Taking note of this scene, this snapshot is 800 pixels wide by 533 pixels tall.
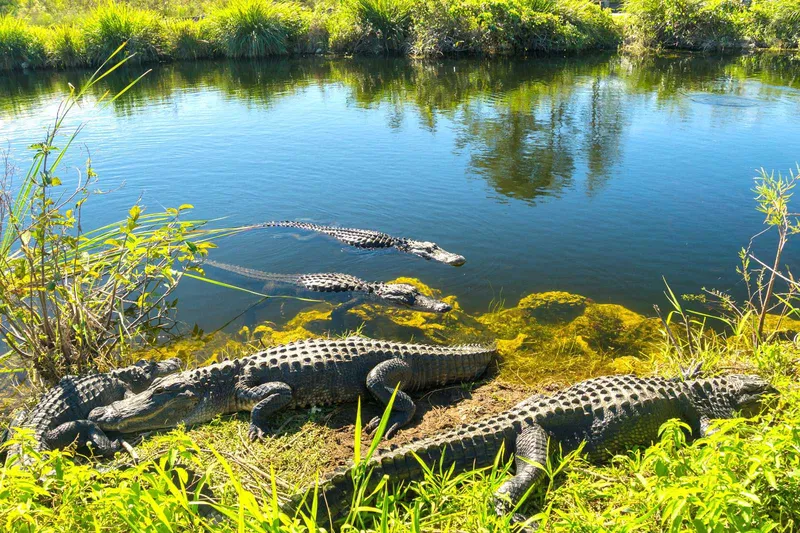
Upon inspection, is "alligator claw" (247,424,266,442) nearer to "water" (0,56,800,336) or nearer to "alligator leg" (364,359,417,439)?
"alligator leg" (364,359,417,439)

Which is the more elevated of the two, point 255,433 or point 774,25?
point 774,25

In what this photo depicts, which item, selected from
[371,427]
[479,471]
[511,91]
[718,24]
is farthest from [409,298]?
[718,24]

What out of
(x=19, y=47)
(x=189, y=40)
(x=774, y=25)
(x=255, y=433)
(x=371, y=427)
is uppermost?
(x=189, y=40)

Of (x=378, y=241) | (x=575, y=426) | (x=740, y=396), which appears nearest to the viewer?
(x=575, y=426)

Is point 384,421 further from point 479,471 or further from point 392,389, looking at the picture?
point 392,389

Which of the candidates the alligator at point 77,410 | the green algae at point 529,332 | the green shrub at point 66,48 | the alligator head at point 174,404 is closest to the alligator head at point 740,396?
the green algae at point 529,332

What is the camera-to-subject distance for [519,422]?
143 inches

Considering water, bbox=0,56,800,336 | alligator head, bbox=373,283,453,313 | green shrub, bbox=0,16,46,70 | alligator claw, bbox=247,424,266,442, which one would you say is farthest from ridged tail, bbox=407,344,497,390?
green shrub, bbox=0,16,46,70

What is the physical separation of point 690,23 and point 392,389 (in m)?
27.8

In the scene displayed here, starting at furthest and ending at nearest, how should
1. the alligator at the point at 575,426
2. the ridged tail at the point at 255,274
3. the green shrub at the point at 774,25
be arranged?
the green shrub at the point at 774,25
the ridged tail at the point at 255,274
the alligator at the point at 575,426

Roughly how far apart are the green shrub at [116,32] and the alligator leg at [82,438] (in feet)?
83.8

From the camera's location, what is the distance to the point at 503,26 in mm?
25578

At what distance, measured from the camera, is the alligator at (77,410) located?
3.93 meters

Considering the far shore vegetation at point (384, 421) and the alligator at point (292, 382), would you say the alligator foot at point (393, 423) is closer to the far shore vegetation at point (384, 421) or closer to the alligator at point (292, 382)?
the alligator at point (292, 382)
